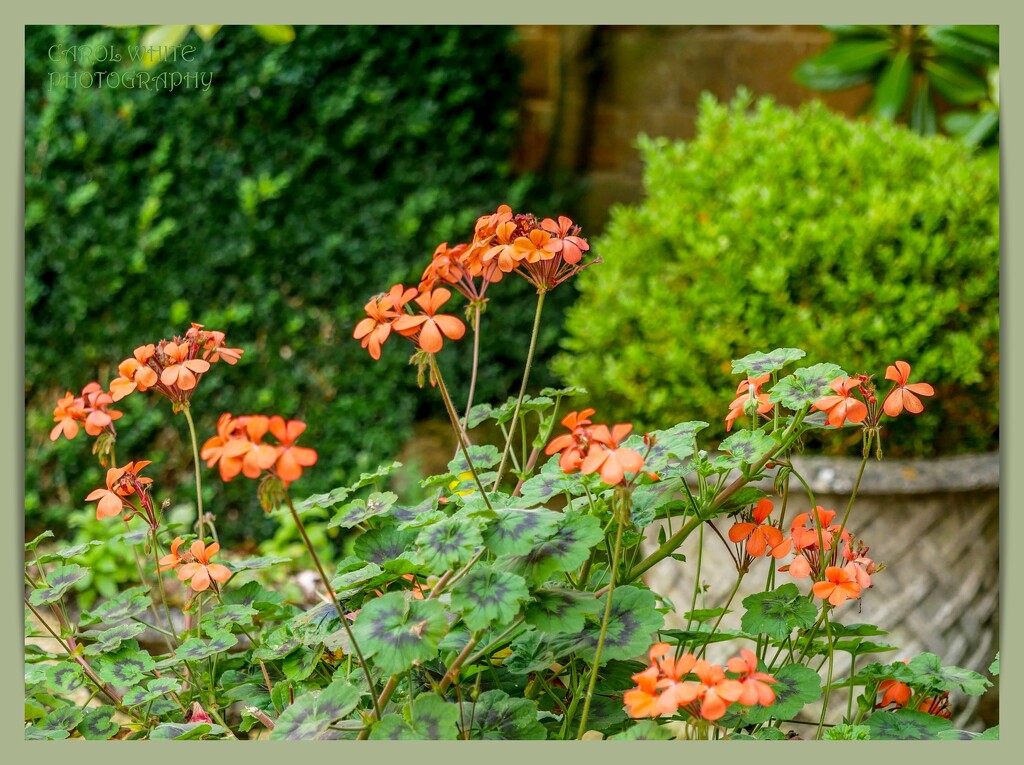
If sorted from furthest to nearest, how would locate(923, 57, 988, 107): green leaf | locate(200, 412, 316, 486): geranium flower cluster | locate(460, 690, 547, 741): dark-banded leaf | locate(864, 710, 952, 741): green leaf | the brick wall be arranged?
1. the brick wall
2. locate(923, 57, 988, 107): green leaf
3. locate(864, 710, 952, 741): green leaf
4. locate(460, 690, 547, 741): dark-banded leaf
5. locate(200, 412, 316, 486): geranium flower cluster

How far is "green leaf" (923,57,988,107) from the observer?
314cm

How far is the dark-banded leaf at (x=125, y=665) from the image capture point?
1.22 m

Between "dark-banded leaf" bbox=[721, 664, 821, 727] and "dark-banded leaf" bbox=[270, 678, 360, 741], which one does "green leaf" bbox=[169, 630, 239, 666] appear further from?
"dark-banded leaf" bbox=[721, 664, 821, 727]

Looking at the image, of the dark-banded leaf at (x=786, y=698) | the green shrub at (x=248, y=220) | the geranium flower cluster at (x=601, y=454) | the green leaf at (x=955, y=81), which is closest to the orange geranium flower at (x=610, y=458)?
the geranium flower cluster at (x=601, y=454)

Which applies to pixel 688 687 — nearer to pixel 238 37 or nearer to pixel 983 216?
pixel 983 216

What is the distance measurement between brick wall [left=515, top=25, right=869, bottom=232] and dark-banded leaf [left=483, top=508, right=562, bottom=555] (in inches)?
111

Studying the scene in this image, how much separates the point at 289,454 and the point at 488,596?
0.22 m

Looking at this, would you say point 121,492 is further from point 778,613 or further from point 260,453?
point 778,613

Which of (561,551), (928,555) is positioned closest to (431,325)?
(561,551)

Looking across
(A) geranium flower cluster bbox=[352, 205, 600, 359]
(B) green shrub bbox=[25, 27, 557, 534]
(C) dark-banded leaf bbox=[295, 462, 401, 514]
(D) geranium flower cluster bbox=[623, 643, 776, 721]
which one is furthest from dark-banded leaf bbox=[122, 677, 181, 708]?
(B) green shrub bbox=[25, 27, 557, 534]

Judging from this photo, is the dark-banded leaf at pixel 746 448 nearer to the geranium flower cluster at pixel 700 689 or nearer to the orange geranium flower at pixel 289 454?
the geranium flower cluster at pixel 700 689

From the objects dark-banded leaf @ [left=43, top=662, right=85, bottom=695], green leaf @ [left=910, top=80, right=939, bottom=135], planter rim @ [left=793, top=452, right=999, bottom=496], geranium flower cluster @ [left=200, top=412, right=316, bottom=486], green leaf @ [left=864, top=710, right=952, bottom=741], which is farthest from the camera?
green leaf @ [left=910, top=80, right=939, bottom=135]

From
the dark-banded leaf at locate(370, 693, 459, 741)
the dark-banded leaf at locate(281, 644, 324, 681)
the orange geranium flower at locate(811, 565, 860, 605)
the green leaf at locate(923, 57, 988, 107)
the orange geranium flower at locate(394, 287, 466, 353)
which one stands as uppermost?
the green leaf at locate(923, 57, 988, 107)

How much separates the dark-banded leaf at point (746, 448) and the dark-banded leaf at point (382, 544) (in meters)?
0.36
